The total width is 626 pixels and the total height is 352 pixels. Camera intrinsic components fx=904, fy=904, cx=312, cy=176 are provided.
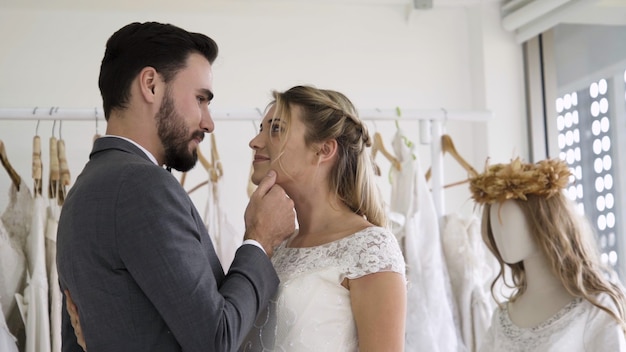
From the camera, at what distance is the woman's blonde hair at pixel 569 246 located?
3.06m

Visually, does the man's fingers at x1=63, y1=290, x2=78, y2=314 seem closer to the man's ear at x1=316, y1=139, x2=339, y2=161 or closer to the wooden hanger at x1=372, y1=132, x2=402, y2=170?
the man's ear at x1=316, y1=139, x2=339, y2=161

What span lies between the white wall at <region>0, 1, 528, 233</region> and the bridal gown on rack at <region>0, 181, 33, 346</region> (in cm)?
79

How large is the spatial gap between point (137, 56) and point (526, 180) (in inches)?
61.9

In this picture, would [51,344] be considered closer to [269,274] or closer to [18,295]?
[18,295]

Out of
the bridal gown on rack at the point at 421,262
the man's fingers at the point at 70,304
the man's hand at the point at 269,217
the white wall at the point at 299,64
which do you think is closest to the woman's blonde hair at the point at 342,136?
the man's hand at the point at 269,217

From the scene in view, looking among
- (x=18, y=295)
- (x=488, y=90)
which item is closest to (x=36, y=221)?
(x=18, y=295)

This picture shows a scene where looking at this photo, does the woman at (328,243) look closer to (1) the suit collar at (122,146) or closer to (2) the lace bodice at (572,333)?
(1) the suit collar at (122,146)

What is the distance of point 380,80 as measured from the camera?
4.52 meters

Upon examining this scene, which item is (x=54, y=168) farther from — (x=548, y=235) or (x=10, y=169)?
(x=548, y=235)

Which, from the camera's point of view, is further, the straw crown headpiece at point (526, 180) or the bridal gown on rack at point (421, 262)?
the bridal gown on rack at point (421, 262)

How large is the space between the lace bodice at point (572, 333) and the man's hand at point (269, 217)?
1.20 m


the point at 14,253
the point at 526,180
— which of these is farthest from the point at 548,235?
the point at 14,253

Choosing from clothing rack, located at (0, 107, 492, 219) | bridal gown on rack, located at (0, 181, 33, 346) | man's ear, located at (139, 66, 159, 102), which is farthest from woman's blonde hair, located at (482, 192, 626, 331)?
bridal gown on rack, located at (0, 181, 33, 346)

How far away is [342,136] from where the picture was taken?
8.01ft
